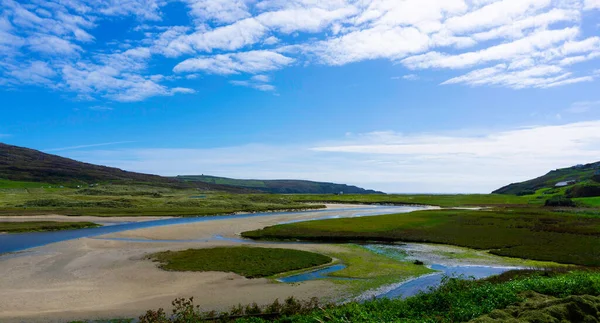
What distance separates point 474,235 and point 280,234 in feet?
90.4

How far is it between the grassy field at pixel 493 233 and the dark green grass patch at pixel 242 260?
513 inches

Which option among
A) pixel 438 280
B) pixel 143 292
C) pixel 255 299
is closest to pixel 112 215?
pixel 143 292

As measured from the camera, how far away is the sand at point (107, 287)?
22.5 metres

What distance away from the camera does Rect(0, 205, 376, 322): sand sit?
22.5 m

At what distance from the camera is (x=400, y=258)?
125ft

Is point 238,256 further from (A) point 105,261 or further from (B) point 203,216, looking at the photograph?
(B) point 203,216

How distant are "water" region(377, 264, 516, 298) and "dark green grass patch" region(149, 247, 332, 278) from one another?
9.77 metres

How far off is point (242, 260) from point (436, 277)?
58.9ft

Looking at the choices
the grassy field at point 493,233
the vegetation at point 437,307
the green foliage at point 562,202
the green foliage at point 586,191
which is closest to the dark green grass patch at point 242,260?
the vegetation at point 437,307

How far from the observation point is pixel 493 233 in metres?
51.2

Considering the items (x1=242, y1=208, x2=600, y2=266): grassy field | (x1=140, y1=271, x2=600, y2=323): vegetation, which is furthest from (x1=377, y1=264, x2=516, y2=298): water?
(x1=242, y1=208, x2=600, y2=266): grassy field

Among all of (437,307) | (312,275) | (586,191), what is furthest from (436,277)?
(586,191)

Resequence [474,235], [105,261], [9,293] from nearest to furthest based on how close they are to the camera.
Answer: [9,293], [105,261], [474,235]

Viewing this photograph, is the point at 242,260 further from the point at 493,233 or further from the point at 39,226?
the point at 39,226
